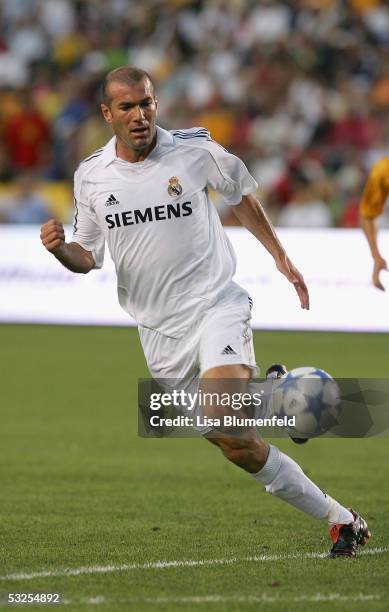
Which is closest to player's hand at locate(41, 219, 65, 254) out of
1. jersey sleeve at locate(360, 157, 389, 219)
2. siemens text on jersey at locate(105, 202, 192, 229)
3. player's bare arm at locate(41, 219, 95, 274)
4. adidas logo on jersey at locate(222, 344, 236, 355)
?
player's bare arm at locate(41, 219, 95, 274)

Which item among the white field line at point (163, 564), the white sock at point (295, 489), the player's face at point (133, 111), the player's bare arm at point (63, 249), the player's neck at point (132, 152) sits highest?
the player's face at point (133, 111)

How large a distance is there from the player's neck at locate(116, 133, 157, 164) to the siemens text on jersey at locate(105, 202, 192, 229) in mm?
292

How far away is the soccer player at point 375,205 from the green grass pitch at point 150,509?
1.47 m

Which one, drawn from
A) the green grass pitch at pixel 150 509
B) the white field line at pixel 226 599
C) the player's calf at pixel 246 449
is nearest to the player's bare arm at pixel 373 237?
the green grass pitch at pixel 150 509

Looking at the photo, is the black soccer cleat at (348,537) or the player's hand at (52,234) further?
the black soccer cleat at (348,537)

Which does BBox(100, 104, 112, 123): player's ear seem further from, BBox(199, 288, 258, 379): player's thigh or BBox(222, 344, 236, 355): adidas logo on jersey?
BBox(222, 344, 236, 355): adidas logo on jersey

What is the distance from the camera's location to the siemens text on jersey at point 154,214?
674 cm

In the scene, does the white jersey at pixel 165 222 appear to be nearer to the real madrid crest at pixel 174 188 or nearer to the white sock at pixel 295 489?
the real madrid crest at pixel 174 188

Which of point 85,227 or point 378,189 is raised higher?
point 378,189

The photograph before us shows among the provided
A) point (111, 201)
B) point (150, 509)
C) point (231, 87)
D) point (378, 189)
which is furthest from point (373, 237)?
point (231, 87)

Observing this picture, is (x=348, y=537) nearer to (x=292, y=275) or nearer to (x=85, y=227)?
(x=292, y=275)

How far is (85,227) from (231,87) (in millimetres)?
14409

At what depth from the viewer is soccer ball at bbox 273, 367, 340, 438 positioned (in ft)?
22.9

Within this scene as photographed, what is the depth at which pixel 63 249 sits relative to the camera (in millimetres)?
6613
